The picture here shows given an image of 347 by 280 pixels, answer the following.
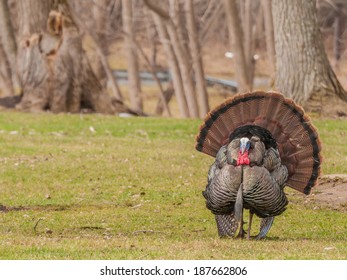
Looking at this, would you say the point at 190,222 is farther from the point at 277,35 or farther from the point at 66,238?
the point at 277,35

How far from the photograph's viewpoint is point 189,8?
31.6m

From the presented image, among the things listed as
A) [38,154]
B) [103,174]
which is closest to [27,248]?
[103,174]

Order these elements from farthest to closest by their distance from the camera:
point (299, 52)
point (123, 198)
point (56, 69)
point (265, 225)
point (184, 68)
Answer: point (184, 68) → point (56, 69) → point (299, 52) → point (123, 198) → point (265, 225)

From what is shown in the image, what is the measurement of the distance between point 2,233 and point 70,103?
13060 millimetres

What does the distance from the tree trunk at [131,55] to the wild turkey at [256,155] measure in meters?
22.2

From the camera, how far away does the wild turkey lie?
9.81 m

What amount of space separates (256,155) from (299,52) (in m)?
11.8

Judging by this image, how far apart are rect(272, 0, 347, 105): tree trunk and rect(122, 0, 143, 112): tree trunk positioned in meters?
12.2

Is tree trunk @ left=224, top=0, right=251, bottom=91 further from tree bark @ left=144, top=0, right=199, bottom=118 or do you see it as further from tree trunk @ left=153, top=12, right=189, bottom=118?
tree trunk @ left=153, top=12, right=189, bottom=118

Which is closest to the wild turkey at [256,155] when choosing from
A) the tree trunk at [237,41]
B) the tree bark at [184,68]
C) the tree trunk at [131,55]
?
the tree trunk at [237,41]

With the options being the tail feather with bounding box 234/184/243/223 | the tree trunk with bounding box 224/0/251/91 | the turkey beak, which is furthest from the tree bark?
the tail feather with bounding box 234/184/243/223

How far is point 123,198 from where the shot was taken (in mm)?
14570

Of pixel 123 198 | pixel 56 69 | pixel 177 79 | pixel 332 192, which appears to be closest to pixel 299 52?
pixel 56 69

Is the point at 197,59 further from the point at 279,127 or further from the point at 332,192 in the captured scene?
the point at 279,127
